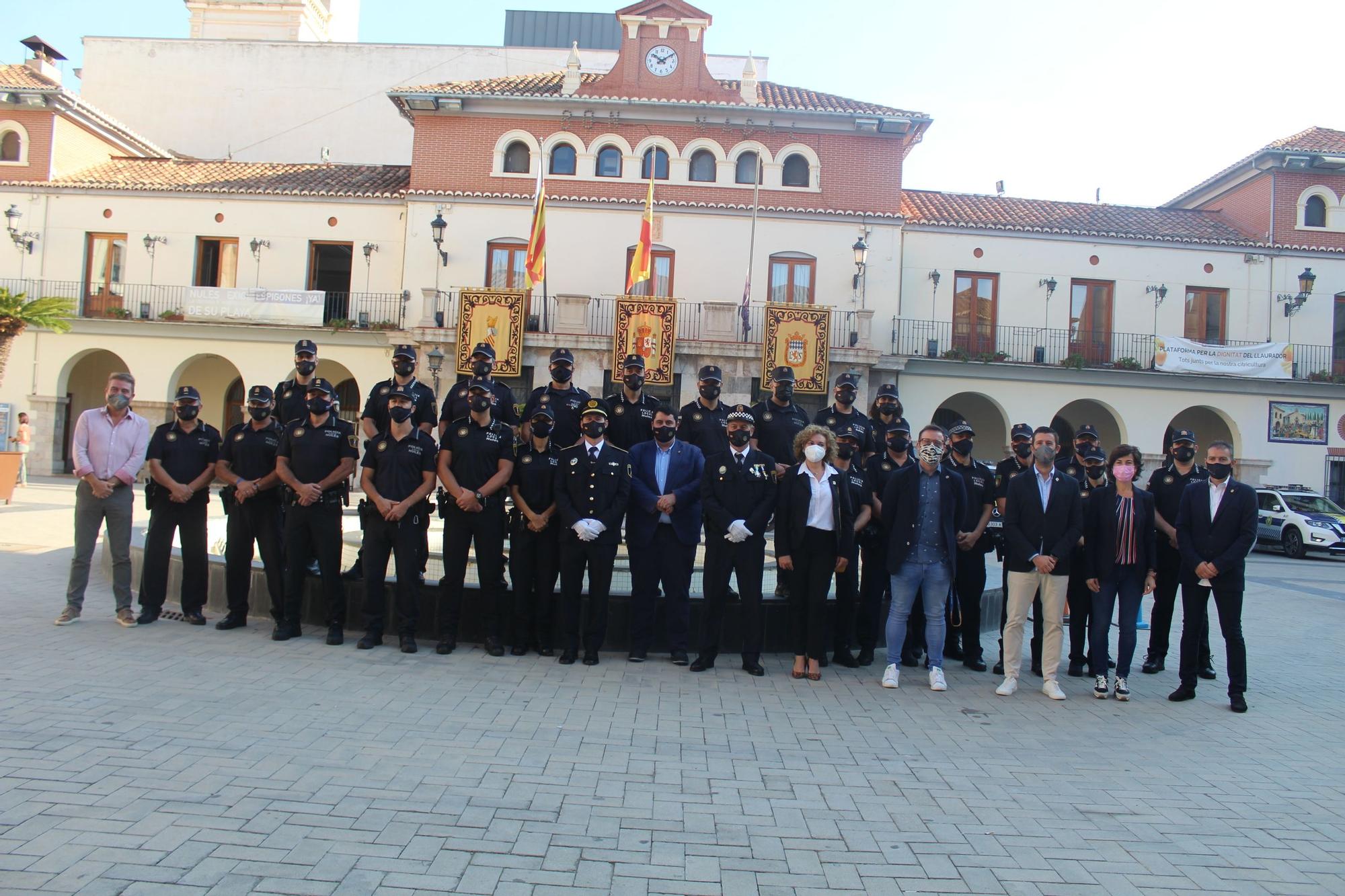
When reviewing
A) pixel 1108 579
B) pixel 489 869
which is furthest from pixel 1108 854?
pixel 1108 579

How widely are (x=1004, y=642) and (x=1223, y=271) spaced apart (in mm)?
26089

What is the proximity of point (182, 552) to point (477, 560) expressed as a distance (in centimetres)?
287

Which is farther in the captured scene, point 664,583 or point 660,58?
point 660,58

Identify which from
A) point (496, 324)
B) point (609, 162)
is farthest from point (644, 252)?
point (609, 162)

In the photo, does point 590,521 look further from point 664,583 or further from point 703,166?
point 703,166

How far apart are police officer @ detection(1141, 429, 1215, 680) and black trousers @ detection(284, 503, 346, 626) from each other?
7.08 m

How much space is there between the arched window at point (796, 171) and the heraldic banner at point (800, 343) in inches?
182

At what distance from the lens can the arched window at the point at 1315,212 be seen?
28406 millimetres

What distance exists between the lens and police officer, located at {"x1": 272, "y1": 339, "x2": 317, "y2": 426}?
8.55 metres

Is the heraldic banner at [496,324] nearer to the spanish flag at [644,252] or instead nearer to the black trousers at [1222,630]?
the spanish flag at [644,252]

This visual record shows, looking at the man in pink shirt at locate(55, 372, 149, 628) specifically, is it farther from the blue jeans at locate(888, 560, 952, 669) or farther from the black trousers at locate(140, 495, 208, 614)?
the blue jeans at locate(888, 560, 952, 669)

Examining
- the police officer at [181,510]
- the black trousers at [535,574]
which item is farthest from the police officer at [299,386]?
the black trousers at [535,574]

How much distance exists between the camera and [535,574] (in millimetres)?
7551

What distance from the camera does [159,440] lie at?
26.7 ft
